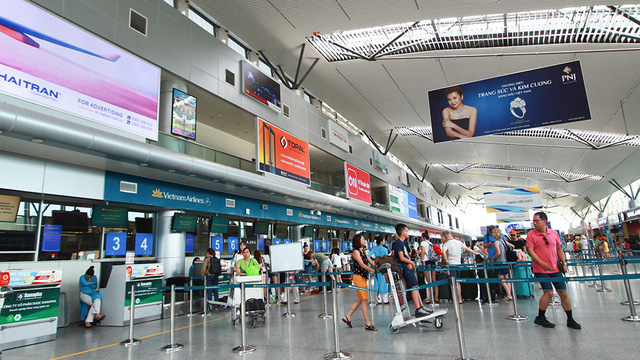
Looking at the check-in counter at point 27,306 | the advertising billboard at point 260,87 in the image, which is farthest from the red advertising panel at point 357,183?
the check-in counter at point 27,306

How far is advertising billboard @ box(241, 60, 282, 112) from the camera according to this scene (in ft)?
41.9

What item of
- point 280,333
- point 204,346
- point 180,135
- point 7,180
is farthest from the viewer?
point 180,135

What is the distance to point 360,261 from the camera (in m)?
6.52

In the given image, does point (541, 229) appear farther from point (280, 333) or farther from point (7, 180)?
point (7, 180)

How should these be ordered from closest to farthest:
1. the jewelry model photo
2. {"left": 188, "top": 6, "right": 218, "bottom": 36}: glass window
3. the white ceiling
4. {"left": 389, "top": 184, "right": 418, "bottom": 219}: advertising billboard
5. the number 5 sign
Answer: the jewelry model photo → the number 5 sign → the white ceiling → {"left": 188, "top": 6, "right": 218, "bottom": 36}: glass window → {"left": 389, "top": 184, "right": 418, "bottom": 219}: advertising billboard

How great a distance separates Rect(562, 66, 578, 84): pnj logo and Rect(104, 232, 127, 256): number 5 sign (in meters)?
12.3

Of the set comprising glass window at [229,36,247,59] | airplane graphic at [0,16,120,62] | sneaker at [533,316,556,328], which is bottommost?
sneaker at [533,316,556,328]

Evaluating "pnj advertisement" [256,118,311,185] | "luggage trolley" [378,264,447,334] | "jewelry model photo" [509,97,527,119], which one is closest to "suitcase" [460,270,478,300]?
"luggage trolley" [378,264,447,334]

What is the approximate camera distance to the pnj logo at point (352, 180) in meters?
19.7

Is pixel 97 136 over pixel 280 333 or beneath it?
over

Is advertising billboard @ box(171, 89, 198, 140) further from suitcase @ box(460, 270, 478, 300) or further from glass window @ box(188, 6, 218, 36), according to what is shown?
suitcase @ box(460, 270, 478, 300)

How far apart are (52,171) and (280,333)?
641cm

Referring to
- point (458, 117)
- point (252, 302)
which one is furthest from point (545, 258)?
point (252, 302)

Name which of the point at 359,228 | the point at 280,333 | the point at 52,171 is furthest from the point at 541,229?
the point at 359,228
